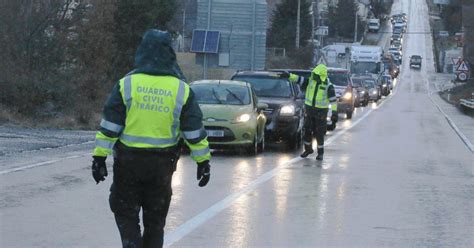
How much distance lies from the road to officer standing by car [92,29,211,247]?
252 cm

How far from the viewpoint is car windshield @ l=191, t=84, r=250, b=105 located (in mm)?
19484

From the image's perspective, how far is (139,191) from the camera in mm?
6621

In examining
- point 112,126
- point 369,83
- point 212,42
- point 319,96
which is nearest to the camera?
point 112,126

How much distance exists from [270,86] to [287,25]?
63057 mm

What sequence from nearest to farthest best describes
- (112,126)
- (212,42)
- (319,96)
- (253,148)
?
(112,126) < (319,96) < (253,148) < (212,42)

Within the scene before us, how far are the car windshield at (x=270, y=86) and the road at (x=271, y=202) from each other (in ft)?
7.27

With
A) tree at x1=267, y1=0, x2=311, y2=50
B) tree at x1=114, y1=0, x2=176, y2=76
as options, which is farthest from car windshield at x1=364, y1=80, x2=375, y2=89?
tree at x1=267, y1=0, x2=311, y2=50

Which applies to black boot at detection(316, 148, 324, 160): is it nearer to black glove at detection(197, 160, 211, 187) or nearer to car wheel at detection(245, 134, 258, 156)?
car wheel at detection(245, 134, 258, 156)

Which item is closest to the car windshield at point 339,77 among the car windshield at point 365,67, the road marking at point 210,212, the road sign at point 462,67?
the road sign at point 462,67

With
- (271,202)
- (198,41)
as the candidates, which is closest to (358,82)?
(198,41)

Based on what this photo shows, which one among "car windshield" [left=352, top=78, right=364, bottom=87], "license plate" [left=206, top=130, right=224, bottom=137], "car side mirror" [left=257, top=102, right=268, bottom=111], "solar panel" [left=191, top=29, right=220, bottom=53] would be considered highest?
"solar panel" [left=191, top=29, right=220, bottom=53]

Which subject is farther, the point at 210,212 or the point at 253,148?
the point at 253,148

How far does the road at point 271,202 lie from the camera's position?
964cm

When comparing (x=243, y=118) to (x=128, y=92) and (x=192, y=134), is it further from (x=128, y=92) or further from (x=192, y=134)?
(x=128, y=92)
